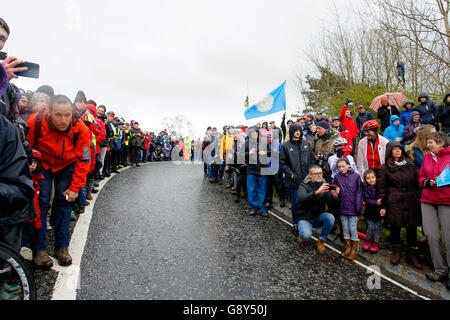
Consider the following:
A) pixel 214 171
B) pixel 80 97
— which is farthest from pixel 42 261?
pixel 214 171

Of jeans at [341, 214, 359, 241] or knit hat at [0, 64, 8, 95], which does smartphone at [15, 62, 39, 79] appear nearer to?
knit hat at [0, 64, 8, 95]

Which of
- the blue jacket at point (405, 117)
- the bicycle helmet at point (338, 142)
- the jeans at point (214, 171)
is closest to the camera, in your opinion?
the bicycle helmet at point (338, 142)

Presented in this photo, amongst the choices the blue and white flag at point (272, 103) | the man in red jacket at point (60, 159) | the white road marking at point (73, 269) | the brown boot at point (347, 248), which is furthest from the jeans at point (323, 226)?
the blue and white flag at point (272, 103)

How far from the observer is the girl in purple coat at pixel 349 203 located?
4.68 metres

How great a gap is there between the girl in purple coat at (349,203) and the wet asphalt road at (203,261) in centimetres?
38

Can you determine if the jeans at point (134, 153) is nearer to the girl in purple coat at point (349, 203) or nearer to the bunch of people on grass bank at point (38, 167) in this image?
the bunch of people on grass bank at point (38, 167)

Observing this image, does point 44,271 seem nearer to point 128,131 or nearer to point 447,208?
point 447,208

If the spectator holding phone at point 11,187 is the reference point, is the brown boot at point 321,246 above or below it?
below

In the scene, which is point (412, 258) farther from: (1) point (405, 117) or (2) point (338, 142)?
(1) point (405, 117)

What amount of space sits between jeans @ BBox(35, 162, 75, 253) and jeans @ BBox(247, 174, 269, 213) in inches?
167

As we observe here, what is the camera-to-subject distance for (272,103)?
10.0m

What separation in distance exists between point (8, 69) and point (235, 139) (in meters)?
7.02

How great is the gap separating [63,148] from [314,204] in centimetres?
423
